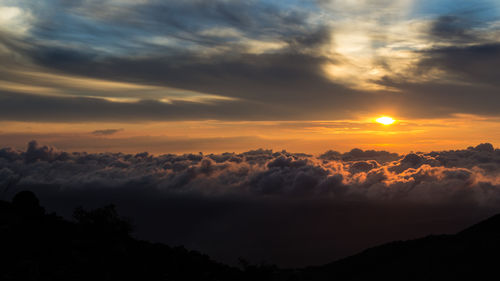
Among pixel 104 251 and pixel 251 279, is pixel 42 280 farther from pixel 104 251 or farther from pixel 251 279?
pixel 251 279

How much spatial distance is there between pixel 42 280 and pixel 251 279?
1436 inches

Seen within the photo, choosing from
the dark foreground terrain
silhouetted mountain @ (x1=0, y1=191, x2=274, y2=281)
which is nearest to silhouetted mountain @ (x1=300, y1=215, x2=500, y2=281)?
the dark foreground terrain

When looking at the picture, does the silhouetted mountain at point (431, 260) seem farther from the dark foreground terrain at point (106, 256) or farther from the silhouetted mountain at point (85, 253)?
the silhouetted mountain at point (85, 253)

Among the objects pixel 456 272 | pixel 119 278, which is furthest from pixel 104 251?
pixel 456 272

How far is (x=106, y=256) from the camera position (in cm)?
6250

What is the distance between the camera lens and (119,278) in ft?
183

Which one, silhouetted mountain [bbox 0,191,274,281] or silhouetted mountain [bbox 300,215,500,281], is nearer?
silhouetted mountain [bbox 0,191,274,281]

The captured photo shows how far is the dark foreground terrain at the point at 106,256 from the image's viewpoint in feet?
175

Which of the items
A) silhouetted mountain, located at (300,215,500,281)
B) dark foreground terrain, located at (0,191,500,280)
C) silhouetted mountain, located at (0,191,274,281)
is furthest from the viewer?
silhouetted mountain, located at (300,215,500,281)

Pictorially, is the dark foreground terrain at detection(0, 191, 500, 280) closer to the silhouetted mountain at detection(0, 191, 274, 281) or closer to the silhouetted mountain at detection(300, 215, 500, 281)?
the silhouetted mountain at detection(0, 191, 274, 281)

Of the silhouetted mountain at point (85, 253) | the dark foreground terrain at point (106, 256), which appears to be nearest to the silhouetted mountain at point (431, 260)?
the dark foreground terrain at point (106, 256)

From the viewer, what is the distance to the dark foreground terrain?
175 ft

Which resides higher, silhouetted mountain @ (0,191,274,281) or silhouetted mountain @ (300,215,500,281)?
silhouetted mountain @ (0,191,274,281)

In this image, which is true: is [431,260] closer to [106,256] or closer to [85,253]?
[106,256]
